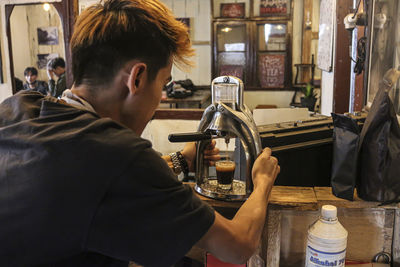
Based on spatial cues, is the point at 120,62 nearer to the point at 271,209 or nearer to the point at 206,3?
the point at 271,209

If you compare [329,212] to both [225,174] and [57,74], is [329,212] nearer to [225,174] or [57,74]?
[225,174]

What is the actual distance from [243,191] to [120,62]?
0.60m

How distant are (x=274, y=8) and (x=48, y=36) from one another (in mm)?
4524

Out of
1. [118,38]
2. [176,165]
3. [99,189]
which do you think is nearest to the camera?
[99,189]

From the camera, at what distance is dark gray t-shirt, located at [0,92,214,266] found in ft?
2.34

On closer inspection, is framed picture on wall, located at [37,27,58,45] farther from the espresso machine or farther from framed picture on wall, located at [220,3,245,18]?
framed picture on wall, located at [220,3,245,18]

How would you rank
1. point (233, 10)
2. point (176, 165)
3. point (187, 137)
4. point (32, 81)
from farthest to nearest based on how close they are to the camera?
point (233, 10) → point (32, 81) → point (176, 165) → point (187, 137)

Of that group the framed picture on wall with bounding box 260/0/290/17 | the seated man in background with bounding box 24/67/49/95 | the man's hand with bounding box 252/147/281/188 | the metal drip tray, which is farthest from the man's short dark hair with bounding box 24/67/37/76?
the framed picture on wall with bounding box 260/0/290/17

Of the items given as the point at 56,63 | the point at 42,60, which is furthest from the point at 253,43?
the point at 56,63

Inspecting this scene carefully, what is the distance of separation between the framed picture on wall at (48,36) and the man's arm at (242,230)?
12.1 feet

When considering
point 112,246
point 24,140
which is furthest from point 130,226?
point 24,140

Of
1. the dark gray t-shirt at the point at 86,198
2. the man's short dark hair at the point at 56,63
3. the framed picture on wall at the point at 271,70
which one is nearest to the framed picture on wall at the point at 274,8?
the framed picture on wall at the point at 271,70

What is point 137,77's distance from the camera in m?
0.90

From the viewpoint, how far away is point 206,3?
754 centimetres
